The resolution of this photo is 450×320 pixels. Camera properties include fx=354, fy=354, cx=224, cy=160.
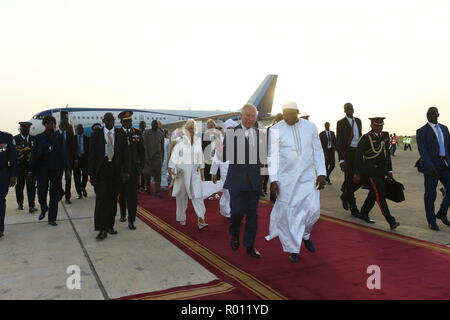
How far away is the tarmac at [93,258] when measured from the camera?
3333mm

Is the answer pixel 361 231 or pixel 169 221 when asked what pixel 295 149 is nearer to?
pixel 361 231

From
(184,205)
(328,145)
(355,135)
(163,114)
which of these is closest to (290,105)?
(184,205)

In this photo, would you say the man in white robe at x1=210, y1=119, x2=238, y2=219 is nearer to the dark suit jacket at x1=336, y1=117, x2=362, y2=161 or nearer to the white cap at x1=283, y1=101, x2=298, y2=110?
the white cap at x1=283, y1=101, x2=298, y2=110

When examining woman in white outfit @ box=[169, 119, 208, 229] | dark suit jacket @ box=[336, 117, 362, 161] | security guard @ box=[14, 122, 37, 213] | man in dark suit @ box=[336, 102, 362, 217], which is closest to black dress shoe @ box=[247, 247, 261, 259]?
woman in white outfit @ box=[169, 119, 208, 229]

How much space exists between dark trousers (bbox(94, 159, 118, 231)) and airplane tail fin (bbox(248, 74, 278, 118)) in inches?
1154

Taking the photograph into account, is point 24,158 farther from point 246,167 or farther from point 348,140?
point 348,140

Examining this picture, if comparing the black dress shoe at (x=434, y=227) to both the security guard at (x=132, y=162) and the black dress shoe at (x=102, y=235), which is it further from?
the black dress shoe at (x=102, y=235)

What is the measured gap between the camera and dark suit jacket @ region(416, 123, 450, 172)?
224 inches

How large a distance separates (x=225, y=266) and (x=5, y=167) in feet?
12.8

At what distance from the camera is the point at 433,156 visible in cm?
572
